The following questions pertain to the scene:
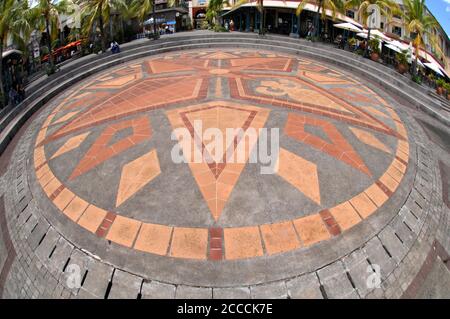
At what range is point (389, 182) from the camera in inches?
382

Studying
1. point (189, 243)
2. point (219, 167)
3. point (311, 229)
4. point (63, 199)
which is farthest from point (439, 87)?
point (63, 199)

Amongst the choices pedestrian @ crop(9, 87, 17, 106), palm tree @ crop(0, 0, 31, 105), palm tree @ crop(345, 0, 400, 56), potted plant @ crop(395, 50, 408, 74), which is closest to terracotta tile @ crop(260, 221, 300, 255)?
pedestrian @ crop(9, 87, 17, 106)

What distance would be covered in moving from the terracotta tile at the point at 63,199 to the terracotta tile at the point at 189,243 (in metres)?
3.60

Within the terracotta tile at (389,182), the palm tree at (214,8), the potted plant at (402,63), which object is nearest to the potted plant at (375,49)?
the potted plant at (402,63)

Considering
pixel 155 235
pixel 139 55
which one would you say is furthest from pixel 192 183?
pixel 139 55

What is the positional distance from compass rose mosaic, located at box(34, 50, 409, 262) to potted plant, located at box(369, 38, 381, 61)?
1014 cm

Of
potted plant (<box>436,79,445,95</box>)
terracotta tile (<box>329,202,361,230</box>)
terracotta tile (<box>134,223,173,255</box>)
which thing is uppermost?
potted plant (<box>436,79,445,95</box>)

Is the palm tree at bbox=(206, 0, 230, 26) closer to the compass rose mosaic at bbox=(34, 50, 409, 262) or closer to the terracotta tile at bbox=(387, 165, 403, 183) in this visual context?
the compass rose mosaic at bbox=(34, 50, 409, 262)

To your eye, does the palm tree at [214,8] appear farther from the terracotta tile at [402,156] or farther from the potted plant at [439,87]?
the terracotta tile at [402,156]

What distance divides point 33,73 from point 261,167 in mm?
20157

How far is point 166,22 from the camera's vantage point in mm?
42250

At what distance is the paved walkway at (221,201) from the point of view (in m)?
7.08

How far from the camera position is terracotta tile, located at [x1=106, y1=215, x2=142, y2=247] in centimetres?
767

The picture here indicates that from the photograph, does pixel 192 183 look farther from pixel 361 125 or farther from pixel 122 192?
pixel 361 125
